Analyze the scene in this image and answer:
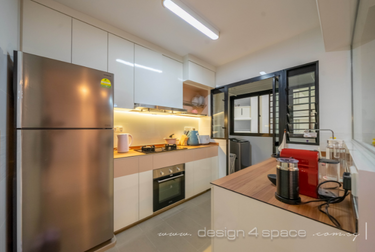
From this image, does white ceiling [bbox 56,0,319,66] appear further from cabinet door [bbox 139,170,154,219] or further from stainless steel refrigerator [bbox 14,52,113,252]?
cabinet door [bbox 139,170,154,219]

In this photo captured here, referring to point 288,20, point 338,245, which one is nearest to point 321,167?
point 338,245

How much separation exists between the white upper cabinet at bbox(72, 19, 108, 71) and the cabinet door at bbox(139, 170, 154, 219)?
147 centimetres

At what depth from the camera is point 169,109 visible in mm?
2227

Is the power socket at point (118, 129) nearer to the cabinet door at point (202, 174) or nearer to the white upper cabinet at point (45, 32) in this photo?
the white upper cabinet at point (45, 32)

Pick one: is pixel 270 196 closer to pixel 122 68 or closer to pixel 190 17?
pixel 190 17

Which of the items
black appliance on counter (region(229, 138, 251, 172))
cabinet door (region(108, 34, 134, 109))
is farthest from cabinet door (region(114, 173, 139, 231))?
black appliance on counter (region(229, 138, 251, 172))

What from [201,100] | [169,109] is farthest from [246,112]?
[169,109]

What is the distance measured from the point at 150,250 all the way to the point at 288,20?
303 centimetres

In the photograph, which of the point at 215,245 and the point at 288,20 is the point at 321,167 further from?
the point at 288,20

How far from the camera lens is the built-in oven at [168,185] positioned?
1.96m

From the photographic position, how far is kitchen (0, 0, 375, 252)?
2.93 feet

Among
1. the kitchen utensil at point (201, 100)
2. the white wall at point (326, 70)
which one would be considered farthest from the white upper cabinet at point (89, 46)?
the white wall at point (326, 70)

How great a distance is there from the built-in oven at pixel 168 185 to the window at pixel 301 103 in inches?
67.3

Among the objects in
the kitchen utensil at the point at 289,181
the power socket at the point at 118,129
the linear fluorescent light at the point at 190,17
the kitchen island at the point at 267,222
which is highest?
the linear fluorescent light at the point at 190,17
